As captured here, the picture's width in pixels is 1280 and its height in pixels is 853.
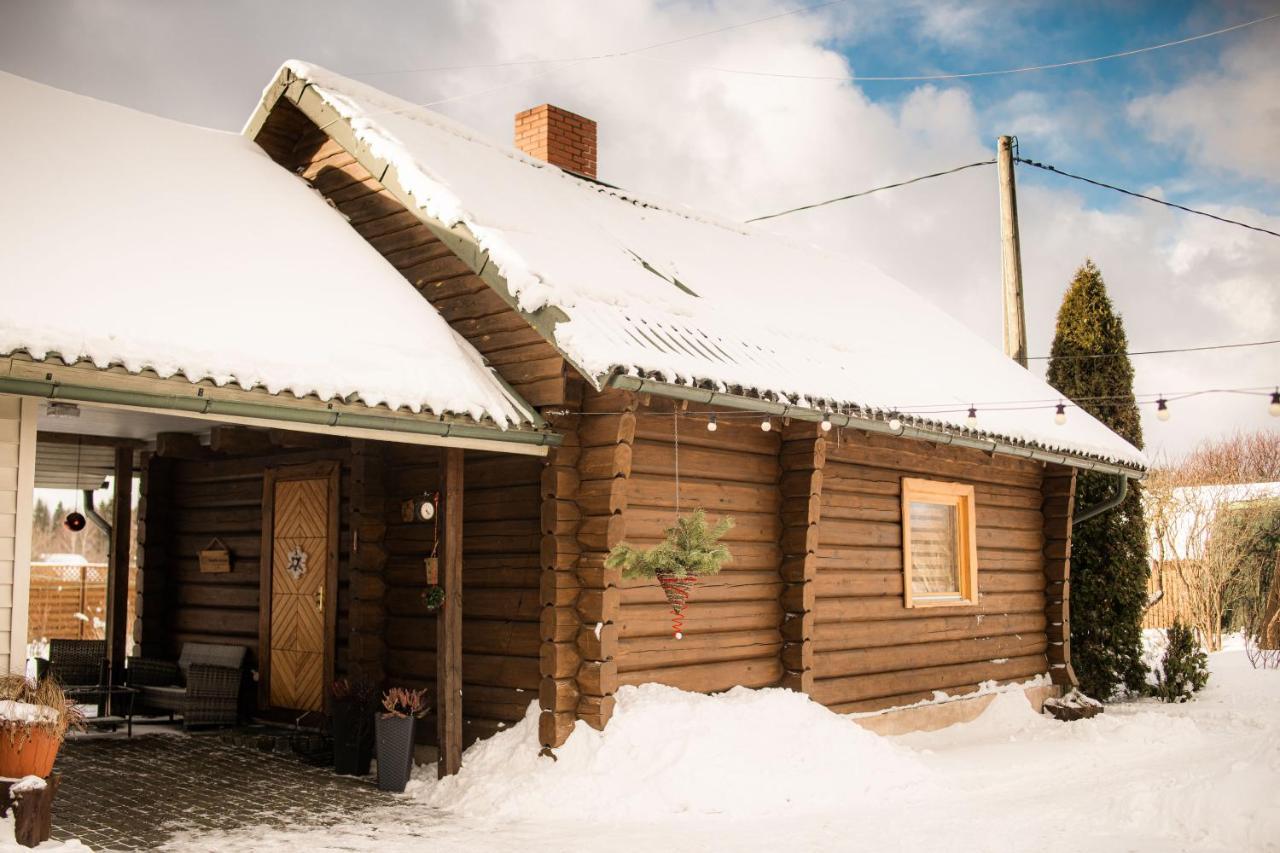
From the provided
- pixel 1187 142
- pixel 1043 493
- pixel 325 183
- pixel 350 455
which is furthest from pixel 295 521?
pixel 1187 142

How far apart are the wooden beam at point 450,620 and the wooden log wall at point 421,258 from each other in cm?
84

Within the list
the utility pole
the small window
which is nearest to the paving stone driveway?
the small window

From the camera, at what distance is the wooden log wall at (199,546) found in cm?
1171

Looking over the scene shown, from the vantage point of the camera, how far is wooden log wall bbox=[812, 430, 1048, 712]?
35.1 feet

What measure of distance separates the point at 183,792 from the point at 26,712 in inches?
112

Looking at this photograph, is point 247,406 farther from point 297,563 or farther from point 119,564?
point 119,564

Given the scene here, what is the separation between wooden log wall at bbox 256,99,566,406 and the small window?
477 cm

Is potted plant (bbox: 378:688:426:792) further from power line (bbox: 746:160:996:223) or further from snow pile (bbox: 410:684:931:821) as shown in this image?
power line (bbox: 746:160:996:223)

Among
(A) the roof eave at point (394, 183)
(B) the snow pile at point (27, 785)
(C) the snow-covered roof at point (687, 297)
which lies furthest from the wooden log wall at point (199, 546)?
(B) the snow pile at point (27, 785)

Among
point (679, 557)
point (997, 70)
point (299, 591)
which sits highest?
point (997, 70)

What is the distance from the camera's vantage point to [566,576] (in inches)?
326

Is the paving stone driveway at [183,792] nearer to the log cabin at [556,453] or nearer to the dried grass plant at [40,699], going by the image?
the log cabin at [556,453]

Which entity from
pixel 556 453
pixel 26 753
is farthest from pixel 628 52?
pixel 26 753

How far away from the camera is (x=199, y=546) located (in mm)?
12391
